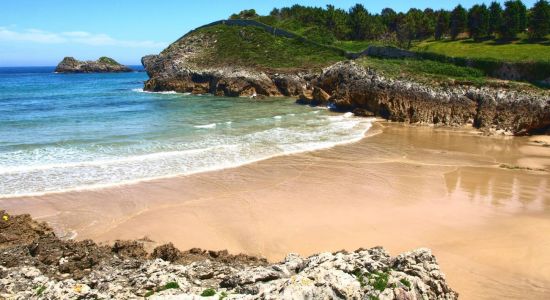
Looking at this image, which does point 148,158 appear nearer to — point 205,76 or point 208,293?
point 208,293

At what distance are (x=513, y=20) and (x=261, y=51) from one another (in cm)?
3010

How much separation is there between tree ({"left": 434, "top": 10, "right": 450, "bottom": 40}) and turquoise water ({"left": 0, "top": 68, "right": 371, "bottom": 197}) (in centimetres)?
2663

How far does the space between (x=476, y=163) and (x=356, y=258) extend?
16.9 meters

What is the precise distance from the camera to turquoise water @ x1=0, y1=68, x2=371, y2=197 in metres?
20.2

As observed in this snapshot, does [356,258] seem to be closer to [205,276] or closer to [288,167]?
[205,276]

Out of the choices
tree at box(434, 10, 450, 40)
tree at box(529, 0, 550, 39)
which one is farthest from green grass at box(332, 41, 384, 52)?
tree at box(529, 0, 550, 39)

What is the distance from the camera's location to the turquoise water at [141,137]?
20.2 metres

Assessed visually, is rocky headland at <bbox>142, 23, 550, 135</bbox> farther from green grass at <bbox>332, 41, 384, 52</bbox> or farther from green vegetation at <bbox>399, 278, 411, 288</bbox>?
green vegetation at <bbox>399, 278, 411, 288</bbox>

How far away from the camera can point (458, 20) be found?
54750 millimetres

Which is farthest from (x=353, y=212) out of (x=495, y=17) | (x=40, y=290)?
(x=495, y=17)

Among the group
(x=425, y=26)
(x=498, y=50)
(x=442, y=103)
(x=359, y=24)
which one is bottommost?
(x=442, y=103)

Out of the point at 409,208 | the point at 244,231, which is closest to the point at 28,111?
the point at 244,231

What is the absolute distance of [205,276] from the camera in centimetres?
885

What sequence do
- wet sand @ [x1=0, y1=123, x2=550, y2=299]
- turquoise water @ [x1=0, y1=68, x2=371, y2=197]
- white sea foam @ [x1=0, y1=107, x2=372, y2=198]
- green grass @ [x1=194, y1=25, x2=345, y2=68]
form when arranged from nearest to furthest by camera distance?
wet sand @ [x1=0, y1=123, x2=550, y2=299], white sea foam @ [x1=0, y1=107, x2=372, y2=198], turquoise water @ [x1=0, y1=68, x2=371, y2=197], green grass @ [x1=194, y1=25, x2=345, y2=68]
